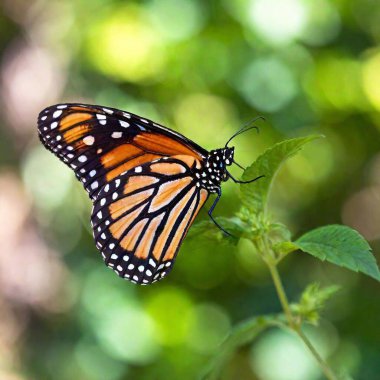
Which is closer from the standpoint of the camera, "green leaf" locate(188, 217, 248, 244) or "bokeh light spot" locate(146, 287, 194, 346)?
"green leaf" locate(188, 217, 248, 244)

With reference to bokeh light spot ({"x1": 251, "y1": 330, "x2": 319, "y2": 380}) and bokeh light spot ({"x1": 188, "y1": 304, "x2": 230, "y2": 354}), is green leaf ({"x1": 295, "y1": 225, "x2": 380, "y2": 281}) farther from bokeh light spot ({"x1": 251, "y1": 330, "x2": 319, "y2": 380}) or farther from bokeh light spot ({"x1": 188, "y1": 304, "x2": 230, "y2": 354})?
bokeh light spot ({"x1": 188, "y1": 304, "x2": 230, "y2": 354})

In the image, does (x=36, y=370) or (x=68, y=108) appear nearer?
(x=68, y=108)

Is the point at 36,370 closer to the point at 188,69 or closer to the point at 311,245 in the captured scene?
the point at 188,69

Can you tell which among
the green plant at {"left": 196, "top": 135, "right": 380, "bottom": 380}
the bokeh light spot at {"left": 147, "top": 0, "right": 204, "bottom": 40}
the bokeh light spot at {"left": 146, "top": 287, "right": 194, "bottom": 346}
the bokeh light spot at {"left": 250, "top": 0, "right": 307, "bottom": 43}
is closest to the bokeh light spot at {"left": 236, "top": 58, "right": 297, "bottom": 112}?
the bokeh light spot at {"left": 250, "top": 0, "right": 307, "bottom": 43}

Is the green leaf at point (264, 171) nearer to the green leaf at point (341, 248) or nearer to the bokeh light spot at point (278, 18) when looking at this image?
the green leaf at point (341, 248)

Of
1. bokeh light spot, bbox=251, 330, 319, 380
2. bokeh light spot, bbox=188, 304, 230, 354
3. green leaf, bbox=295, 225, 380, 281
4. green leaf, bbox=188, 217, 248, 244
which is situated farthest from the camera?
bokeh light spot, bbox=188, 304, 230, 354

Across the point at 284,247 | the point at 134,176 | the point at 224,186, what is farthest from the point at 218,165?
the point at 224,186

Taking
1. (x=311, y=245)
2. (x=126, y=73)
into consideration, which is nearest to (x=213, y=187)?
(x=311, y=245)
